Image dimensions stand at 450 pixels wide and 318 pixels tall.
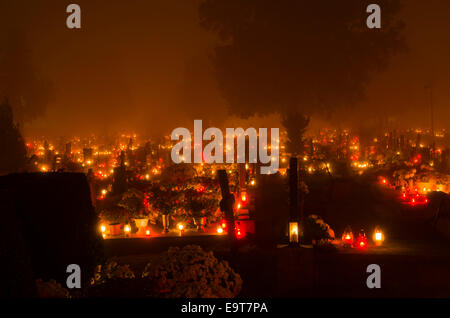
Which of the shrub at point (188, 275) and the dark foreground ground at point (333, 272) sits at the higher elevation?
the shrub at point (188, 275)

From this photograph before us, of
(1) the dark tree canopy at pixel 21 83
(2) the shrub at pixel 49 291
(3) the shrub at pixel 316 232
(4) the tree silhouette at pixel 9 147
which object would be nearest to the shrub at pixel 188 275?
(2) the shrub at pixel 49 291

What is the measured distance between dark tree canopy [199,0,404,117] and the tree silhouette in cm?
1057

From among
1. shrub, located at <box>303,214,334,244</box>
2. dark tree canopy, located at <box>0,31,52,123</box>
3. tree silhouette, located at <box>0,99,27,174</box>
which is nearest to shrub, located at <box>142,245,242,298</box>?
shrub, located at <box>303,214,334,244</box>

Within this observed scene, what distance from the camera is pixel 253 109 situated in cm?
1997

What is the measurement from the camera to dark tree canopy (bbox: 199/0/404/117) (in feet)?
61.4

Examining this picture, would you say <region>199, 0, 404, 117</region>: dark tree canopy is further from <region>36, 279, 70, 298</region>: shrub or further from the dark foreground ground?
<region>36, 279, 70, 298</region>: shrub

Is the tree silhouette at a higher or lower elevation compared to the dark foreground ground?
higher

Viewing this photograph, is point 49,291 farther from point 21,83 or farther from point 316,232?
point 21,83

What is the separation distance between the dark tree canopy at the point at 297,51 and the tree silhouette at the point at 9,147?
10.6 metres

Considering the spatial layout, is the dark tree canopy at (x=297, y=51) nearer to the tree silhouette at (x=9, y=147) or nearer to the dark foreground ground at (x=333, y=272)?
the tree silhouette at (x=9, y=147)

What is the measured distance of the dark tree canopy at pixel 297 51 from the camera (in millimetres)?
18719

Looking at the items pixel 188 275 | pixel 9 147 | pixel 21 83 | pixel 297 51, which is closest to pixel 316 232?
pixel 188 275

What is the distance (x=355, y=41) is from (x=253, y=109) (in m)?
6.41

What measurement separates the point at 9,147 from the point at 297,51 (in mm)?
14558
